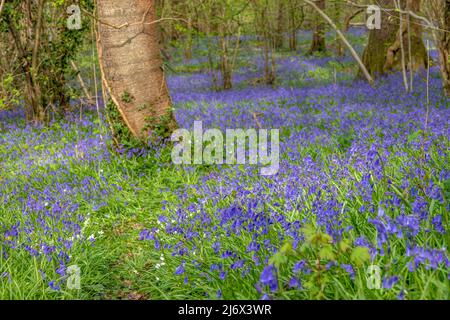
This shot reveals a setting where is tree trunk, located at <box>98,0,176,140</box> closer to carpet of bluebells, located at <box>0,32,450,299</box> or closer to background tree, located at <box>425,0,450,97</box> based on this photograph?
carpet of bluebells, located at <box>0,32,450,299</box>

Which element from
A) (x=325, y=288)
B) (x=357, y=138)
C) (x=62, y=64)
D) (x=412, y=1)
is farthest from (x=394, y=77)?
(x=325, y=288)

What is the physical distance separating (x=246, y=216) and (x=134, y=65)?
348 centimetres

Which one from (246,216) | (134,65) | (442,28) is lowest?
(246,216)

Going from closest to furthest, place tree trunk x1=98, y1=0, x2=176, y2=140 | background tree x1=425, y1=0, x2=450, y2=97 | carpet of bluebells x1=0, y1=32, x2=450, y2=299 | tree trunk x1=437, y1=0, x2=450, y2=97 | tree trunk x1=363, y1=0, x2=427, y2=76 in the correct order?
carpet of bluebells x1=0, y1=32, x2=450, y2=299 → tree trunk x1=98, y1=0, x2=176, y2=140 → background tree x1=425, y1=0, x2=450, y2=97 → tree trunk x1=437, y1=0, x2=450, y2=97 → tree trunk x1=363, y1=0, x2=427, y2=76

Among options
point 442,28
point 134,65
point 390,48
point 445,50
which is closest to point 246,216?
point 134,65

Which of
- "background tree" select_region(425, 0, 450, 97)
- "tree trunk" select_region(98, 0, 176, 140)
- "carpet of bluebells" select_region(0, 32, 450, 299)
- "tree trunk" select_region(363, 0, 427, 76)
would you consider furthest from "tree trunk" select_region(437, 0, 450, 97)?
"tree trunk" select_region(98, 0, 176, 140)

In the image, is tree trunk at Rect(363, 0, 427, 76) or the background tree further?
tree trunk at Rect(363, 0, 427, 76)

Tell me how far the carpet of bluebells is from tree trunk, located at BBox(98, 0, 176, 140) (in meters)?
0.50

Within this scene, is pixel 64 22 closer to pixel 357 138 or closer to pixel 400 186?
pixel 357 138

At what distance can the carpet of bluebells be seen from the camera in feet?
8.28

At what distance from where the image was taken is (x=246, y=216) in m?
3.61

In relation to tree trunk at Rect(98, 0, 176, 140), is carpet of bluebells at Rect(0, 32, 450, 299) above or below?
below

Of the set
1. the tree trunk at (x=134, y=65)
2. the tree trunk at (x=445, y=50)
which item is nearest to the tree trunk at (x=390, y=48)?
the tree trunk at (x=445, y=50)

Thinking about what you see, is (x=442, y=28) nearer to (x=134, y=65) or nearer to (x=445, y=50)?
(x=445, y=50)
